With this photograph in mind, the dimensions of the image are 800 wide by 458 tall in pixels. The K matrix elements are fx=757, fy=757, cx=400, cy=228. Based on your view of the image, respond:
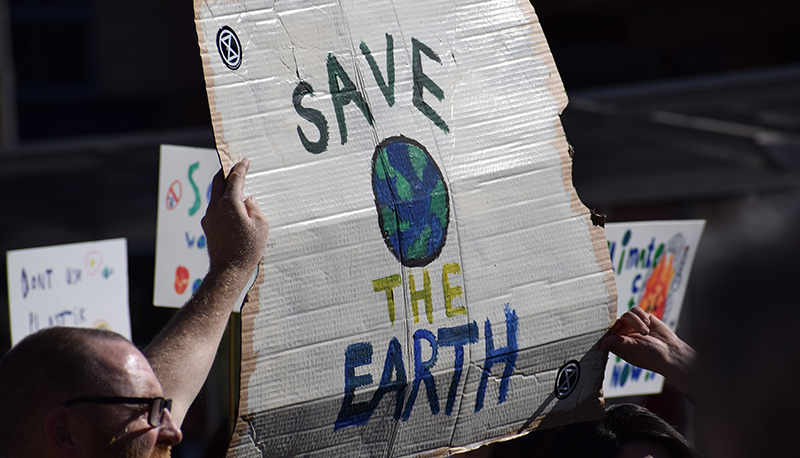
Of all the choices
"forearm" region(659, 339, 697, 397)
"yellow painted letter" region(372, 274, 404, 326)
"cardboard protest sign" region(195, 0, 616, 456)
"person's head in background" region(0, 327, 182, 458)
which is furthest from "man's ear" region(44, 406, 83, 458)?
"forearm" region(659, 339, 697, 397)

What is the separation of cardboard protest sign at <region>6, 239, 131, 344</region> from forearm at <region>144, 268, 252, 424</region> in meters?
1.05

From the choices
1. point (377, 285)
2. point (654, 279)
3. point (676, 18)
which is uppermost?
point (676, 18)

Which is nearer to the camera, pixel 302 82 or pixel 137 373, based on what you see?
pixel 137 373

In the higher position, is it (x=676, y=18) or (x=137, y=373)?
(x=676, y=18)

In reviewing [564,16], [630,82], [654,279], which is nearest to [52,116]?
[564,16]

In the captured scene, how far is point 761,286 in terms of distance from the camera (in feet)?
2.05

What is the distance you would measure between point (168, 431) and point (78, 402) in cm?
14

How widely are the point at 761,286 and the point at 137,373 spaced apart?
858 mm

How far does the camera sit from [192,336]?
48.5 inches

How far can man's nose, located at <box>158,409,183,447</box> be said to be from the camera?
3.67 ft

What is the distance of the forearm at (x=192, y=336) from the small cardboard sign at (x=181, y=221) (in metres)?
0.60

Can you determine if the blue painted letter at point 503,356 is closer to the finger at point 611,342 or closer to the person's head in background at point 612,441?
the finger at point 611,342

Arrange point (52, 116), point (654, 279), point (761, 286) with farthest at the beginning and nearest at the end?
point (52, 116), point (654, 279), point (761, 286)

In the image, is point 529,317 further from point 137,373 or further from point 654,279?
point 654,279
